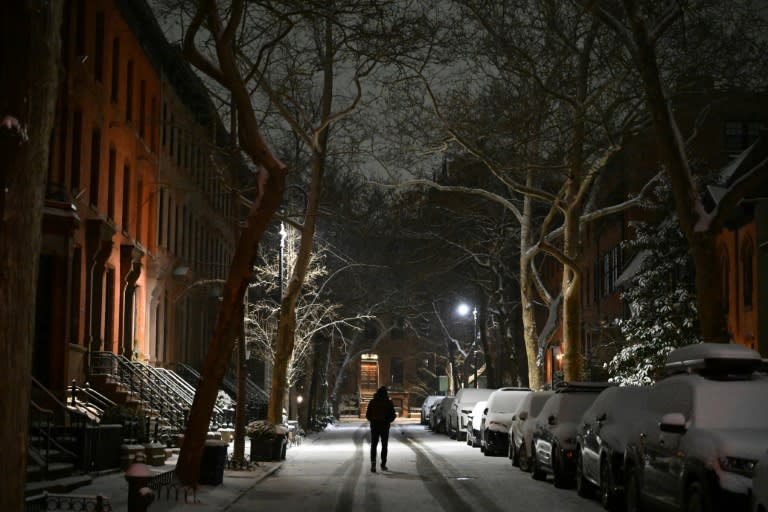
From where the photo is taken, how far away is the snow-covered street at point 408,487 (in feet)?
62.7

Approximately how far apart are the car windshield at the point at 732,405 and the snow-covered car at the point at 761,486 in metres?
2.72

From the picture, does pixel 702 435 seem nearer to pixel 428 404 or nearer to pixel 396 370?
pixel 428 404

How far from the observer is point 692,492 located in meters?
12.8

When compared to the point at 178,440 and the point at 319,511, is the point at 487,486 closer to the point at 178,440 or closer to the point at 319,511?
the point at 319,511

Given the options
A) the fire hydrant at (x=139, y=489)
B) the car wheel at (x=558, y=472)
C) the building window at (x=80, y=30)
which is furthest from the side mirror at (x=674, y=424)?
the building window at (x=80, y=30)

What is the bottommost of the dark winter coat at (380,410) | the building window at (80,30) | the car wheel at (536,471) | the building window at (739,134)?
the car wheel at (536,471)

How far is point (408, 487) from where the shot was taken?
2261cm

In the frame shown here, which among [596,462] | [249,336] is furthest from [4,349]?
[249,336]

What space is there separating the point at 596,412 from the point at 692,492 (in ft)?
21.9

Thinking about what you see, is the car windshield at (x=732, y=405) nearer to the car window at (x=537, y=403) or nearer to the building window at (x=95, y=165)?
the car window at (x=537, y=403)

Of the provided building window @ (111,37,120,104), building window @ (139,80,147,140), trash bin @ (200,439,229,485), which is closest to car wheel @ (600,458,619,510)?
trash bin @ (200,439,229,485)

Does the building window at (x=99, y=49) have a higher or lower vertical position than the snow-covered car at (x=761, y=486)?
higher

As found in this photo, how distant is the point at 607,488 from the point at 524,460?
30.0 feet

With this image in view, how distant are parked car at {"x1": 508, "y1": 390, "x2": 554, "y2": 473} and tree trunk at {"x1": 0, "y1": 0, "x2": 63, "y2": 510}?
1665 centimetres
